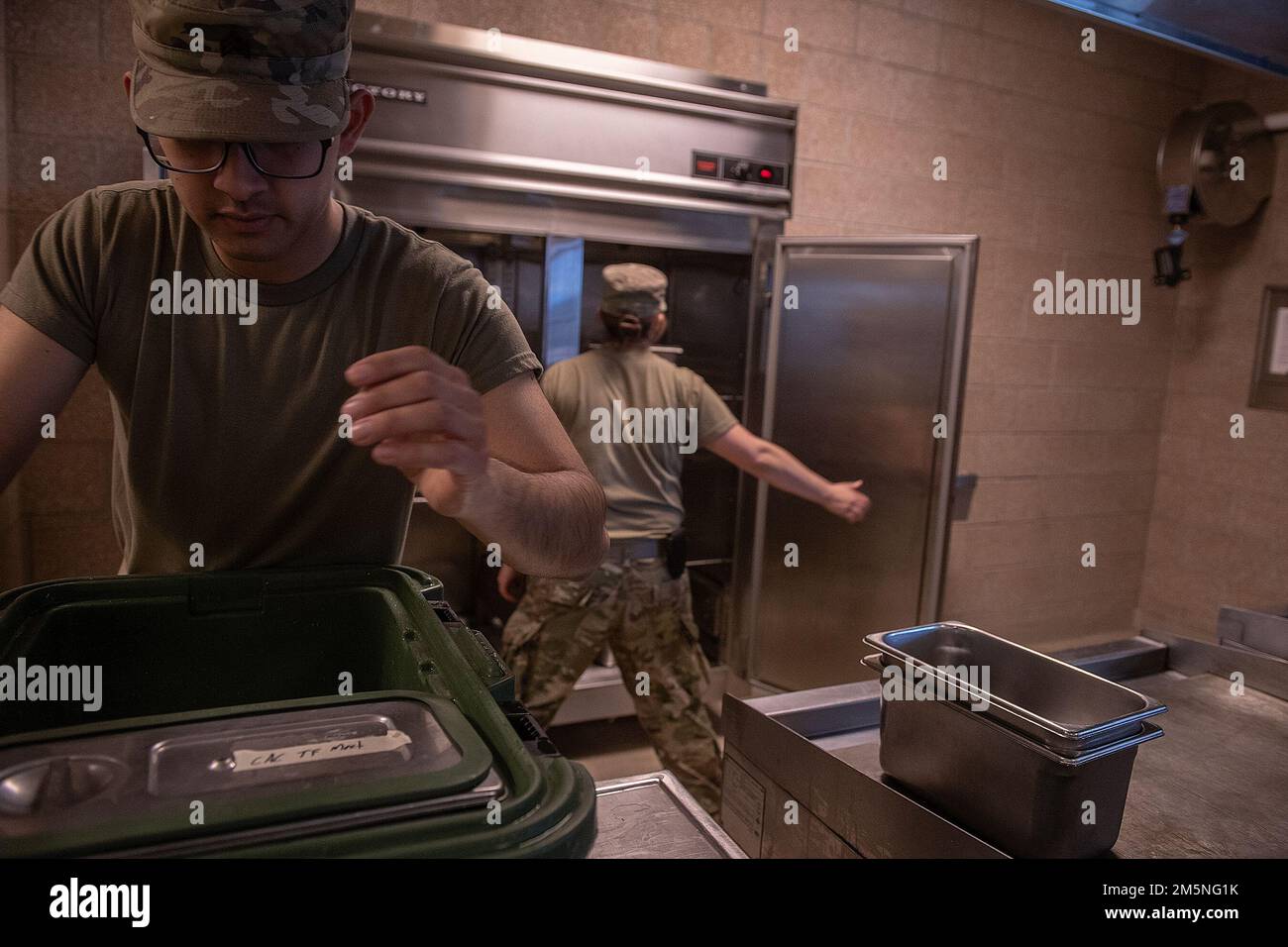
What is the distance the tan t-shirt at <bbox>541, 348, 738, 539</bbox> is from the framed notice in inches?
116

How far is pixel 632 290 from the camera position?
245 cm

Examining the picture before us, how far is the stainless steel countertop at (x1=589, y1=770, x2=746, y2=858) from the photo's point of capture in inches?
37.5

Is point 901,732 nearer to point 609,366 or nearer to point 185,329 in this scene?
point 185,329

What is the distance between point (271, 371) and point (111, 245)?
22 cm

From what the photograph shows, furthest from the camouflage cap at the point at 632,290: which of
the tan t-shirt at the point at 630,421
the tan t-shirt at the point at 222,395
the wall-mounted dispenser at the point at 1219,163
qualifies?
the wall-mounted dispenser at the point at 1219,163

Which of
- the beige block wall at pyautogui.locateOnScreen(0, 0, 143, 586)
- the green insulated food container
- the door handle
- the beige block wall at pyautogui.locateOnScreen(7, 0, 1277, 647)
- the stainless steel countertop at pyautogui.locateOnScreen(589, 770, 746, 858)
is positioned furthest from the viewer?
the door handle

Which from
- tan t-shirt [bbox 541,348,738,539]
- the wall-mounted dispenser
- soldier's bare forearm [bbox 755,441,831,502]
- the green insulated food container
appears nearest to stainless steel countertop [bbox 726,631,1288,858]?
the green insulated food container

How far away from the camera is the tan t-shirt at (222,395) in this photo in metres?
1.02

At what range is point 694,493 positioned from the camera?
10.3ft

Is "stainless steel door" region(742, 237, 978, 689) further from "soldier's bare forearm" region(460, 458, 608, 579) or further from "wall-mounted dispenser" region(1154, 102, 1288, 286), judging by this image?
"soldier's bare forearm" region(460, 458, 608, 579)

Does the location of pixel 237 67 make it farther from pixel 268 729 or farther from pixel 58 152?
pixel 58 152

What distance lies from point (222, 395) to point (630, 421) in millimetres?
1533
